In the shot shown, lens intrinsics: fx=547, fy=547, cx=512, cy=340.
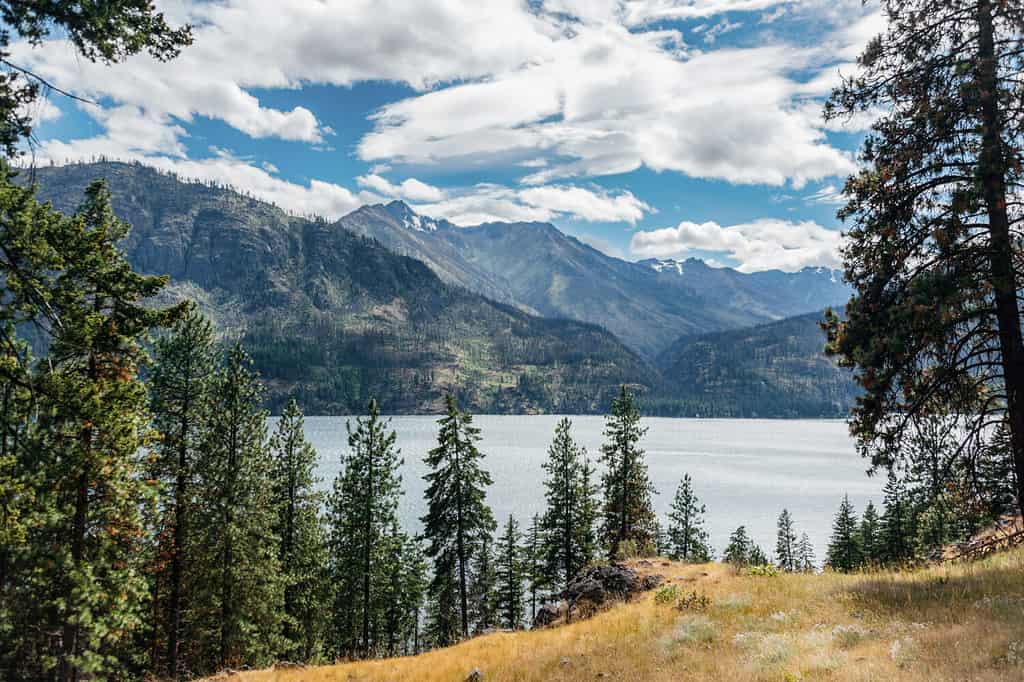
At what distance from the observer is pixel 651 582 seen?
Result: 17.3 m

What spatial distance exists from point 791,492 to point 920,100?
13531 centimetres

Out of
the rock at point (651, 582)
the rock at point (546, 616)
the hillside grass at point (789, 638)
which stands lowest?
the rock at point (546, 616)

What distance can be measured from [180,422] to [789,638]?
2528cm

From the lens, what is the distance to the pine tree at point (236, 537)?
2630 centimetres

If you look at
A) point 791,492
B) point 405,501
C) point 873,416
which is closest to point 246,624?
point 873,416

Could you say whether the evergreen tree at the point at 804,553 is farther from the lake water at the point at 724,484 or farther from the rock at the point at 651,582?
the rock at the point at 651,582

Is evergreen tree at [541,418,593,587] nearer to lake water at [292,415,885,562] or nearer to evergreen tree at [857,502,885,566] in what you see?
lake water at [292,415,885,562]

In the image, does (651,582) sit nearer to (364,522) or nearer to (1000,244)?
(1000,244)

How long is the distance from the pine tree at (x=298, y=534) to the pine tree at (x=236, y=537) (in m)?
5.48

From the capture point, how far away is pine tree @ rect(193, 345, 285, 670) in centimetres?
2630

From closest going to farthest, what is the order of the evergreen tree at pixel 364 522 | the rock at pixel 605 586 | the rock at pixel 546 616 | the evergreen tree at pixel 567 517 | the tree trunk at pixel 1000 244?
the tree trunk at pixel 1000 244
the rock at pixel 605 586
the rock at pixel 546 616
the evergreen tree at pixel 364 522
the evergreen tree at pixel 567 517

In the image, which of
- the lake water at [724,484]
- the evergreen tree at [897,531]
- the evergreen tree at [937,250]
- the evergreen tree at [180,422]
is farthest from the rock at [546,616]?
the evergreen tree at [897,531]

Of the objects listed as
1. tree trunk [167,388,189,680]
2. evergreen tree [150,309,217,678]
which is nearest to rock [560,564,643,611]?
tree trunk [167,388,189,680]

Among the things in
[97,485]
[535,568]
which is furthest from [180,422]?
[535,568]
